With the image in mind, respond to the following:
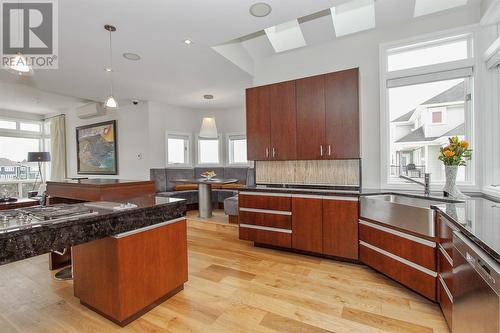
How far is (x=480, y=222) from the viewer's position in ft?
4.47

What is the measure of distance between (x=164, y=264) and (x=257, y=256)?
1.43m

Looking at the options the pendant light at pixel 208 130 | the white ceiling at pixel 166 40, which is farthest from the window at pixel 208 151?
the white ceiling at pixel 166 40

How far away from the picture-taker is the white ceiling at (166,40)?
7.82 feet

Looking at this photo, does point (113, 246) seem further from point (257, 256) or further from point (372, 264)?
point (372, 264)

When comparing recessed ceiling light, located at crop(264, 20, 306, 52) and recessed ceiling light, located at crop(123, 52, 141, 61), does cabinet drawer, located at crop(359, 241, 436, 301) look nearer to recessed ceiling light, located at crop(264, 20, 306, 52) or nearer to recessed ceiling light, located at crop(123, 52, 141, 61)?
recessed ceiling light, located at crop(264, 20, 306, 52)

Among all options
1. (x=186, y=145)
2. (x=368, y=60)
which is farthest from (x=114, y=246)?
(x=186, y=145)

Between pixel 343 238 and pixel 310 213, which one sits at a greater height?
pixel 310 213

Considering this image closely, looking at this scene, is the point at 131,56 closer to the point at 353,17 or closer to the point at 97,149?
the point at 353,17

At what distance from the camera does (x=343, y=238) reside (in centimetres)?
282

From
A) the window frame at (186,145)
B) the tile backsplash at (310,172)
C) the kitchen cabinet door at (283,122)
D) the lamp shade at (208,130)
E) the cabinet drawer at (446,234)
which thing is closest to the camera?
the cabinet drawer at (446,234)

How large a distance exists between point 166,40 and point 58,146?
22.6 feet

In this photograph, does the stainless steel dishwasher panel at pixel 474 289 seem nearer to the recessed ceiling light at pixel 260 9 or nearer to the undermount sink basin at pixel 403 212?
the undermount sink basin at pixel 403 212

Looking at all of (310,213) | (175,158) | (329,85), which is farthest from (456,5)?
(175,158)

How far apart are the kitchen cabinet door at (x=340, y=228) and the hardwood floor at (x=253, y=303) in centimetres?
18
